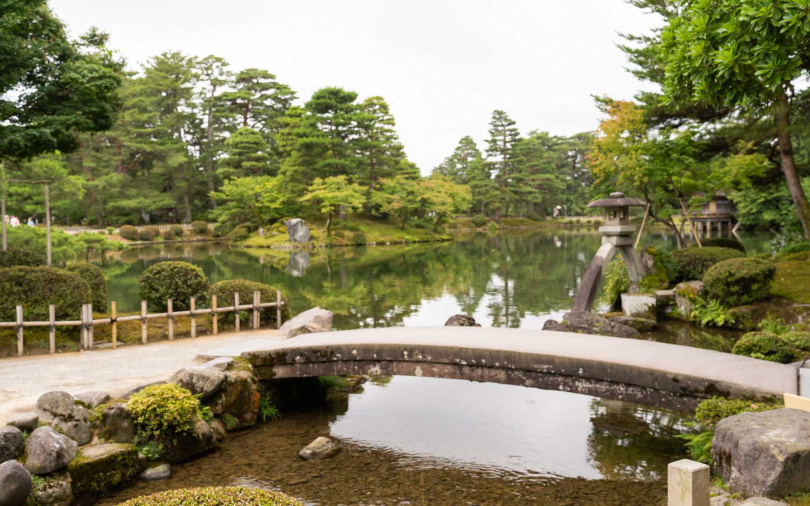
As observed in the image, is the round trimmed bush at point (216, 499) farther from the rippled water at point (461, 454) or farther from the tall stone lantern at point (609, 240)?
the tall stone lantern at point (609, 240)

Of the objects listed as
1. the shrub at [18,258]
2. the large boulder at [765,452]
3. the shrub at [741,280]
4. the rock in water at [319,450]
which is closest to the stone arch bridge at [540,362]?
the large boulder at [765,452]

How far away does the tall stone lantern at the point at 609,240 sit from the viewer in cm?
1438

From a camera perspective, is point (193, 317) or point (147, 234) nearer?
point (193, 317)

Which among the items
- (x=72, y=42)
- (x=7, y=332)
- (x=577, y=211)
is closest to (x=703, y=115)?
(x=72, y=42)

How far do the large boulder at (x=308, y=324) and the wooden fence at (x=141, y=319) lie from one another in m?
1.03

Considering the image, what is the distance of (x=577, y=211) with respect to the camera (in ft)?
230

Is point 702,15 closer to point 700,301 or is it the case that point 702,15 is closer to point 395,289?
point 700,301

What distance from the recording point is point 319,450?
685 centimetres

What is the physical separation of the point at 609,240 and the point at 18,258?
44.2ft

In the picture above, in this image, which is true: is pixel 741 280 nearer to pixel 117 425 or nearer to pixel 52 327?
pixel 117 425

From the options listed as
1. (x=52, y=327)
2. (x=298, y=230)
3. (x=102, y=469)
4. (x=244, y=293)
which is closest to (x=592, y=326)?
(x=244, y=293)

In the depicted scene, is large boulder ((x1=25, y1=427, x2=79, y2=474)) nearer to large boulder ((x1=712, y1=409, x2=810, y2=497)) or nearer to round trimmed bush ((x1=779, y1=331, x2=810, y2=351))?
large boulder ((x1=712, y1=409, x2=810, y2=497))

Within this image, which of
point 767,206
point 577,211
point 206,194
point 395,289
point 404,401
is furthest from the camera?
point 577,211

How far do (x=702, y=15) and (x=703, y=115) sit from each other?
14.1 m
